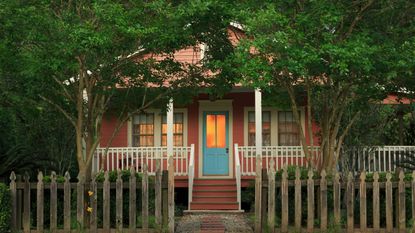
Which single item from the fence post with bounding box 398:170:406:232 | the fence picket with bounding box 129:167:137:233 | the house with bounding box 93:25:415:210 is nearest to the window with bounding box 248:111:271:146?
the house with bounding box 93:25:415:210

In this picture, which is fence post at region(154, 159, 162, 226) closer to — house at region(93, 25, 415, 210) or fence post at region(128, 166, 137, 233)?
fence post at region(128, 166, 137, 233)

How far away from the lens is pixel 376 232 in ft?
37.0

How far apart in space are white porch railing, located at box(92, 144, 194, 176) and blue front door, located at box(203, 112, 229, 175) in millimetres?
802

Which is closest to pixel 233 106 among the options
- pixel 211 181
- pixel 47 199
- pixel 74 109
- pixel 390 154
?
pixel 211 181

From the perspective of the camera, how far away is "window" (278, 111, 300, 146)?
2003cm

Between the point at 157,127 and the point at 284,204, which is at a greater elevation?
the point at 157,127

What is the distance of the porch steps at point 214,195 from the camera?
16.8 m

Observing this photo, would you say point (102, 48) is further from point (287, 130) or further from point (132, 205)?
point (287, 130)

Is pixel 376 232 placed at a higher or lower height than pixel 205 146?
lower

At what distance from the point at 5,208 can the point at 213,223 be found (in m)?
4.90

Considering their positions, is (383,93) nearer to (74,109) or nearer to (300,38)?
(300,38)

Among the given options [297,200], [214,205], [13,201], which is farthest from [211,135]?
[13,201]

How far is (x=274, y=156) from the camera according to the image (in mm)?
18719

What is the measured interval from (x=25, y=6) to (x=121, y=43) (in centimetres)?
186
